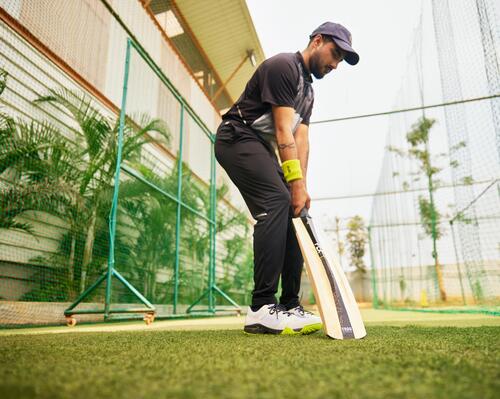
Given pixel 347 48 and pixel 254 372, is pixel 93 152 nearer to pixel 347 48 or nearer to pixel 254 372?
pixel 347 48

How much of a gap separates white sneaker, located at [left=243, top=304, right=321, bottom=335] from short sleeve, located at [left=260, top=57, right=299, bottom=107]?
896mm

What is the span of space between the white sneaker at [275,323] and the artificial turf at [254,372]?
0.52m

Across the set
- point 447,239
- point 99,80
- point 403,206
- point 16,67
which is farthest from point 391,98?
point 16,67

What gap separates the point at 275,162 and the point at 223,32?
24.2 ft

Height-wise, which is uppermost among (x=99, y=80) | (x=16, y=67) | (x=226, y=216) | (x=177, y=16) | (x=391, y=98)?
(x=177, y=16)

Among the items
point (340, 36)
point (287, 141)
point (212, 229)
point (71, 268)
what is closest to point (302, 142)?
point (287, 141)

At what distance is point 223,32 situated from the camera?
8.27 m

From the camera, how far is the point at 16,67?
3.09 meters

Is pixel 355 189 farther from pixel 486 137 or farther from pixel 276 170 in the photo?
pixel 276 170

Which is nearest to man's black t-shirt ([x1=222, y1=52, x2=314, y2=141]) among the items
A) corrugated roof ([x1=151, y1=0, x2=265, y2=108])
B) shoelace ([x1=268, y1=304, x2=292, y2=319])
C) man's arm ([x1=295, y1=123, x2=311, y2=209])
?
man's arm ([x1=295, y1=123, x2=311, y2=209])

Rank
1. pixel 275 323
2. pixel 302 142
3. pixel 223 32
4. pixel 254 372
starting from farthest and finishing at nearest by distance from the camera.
Result: pixel 223 32
pixel 302 142
pixel 275 323
pixel 254 372

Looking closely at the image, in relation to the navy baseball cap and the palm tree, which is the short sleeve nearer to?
the navy baseball cap

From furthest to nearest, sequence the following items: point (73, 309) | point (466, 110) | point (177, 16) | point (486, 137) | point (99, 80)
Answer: point (177, 16) < point (466, 110) < point (486, 137) < point (99, 80) < point (73, 309)

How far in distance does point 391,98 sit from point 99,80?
24.6ft
